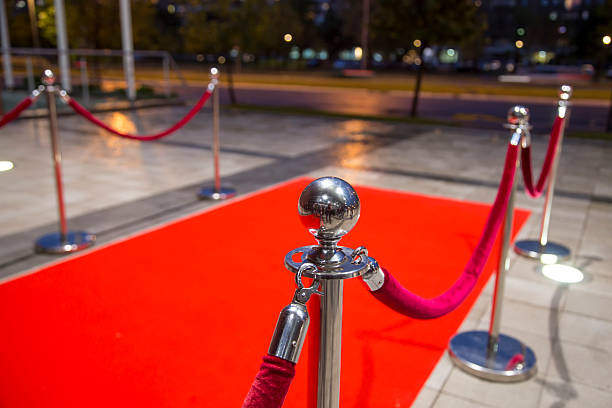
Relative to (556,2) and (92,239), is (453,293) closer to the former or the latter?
(92,239)

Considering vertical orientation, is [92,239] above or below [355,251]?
below

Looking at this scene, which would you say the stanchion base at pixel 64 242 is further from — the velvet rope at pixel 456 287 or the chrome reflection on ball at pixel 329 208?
the chrome reflection on ball at pixel 329 208

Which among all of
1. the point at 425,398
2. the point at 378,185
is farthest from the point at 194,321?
the point at 378,185

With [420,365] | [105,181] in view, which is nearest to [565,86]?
[420,365]

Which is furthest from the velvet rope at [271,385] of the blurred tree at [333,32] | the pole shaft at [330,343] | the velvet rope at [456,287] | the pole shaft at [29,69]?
the blurred tree at [333,32]

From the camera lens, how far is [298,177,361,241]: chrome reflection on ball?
1492 mm

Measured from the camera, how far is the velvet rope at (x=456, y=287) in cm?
183

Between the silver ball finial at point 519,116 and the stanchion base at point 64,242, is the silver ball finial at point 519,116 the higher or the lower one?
the higher one

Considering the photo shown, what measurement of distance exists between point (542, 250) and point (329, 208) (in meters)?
4.07

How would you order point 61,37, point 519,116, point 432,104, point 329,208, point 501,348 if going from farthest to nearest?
point 432,104, point 61,37, point 501,348, point 519,116, point 329,208

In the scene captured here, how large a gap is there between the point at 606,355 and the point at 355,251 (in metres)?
2.51

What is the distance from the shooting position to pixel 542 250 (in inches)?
195

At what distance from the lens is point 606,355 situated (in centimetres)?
330

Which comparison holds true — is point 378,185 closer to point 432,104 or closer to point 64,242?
point 64,242
